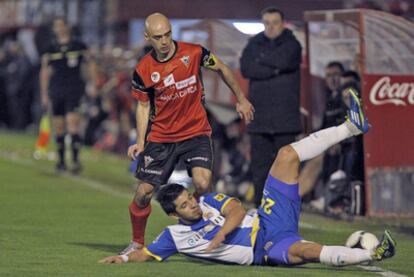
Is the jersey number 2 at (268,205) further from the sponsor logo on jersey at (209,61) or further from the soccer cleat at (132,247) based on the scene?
the sponsor logo on jersey at (209,61)

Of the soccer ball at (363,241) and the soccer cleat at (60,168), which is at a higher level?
the soccer ball at (363,241)

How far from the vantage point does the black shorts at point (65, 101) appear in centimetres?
2241

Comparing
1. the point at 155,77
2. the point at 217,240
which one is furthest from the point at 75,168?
the point at 217,240

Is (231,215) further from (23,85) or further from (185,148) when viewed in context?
(23,85)

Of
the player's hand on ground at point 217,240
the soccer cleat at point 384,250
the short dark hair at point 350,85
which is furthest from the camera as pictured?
the short dark hair at point 350,85

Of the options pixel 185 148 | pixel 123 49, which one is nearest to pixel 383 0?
pixel 123 49

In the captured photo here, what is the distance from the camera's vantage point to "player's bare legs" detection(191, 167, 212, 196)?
1271cm

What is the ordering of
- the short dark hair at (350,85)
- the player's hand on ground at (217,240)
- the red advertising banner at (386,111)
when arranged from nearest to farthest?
the player's hand on ground at (217,240)
the red advertising banner at (386,111)
the short dark hair at (350,85)

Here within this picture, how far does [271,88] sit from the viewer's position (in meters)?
16.5

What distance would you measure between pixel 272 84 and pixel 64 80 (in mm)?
6571

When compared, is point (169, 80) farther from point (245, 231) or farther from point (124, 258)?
point (245, 231)

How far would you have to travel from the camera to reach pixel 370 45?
54.7 ft

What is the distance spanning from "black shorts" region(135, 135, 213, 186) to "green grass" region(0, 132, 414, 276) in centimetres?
77

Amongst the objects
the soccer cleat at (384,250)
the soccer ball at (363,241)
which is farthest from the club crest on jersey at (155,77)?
the soccer cleat at (384,250)
